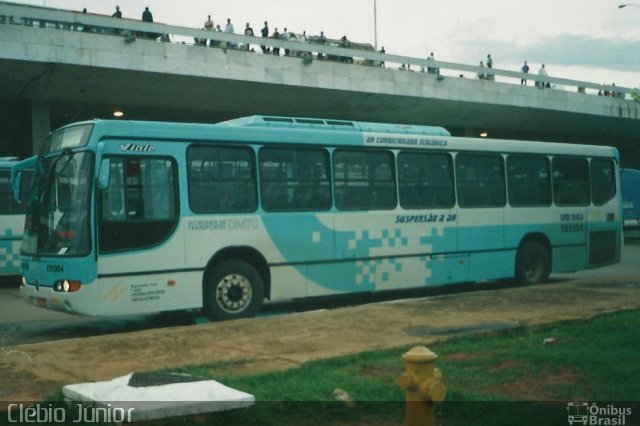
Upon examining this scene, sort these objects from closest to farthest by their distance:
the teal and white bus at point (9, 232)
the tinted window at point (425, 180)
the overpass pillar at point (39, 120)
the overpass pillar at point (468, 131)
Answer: the tinted window at point (425, 180) → the teal and white bus at point (9, 232) → the overpass pillar at point (39, 120) → the overpass pillar at point (468, 131)

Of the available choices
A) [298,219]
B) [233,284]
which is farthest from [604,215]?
[233,284]

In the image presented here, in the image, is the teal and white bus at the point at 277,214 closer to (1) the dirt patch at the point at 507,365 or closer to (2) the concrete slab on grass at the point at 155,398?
(2) the concrete slab on grass at the point at 155,398

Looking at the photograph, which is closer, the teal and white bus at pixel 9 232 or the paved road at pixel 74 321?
the paved road at pixel 74 321

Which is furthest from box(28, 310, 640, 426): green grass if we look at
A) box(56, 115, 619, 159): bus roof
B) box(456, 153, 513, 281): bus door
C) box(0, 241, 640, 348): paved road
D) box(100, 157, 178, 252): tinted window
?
box(456, 153, 513, 281): bus door

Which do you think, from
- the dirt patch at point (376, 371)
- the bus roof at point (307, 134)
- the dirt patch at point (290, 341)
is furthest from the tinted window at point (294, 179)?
the dirt patch at point (376, 371)

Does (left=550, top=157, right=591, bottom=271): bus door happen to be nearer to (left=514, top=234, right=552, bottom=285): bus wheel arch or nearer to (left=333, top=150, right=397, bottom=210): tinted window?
(left=514, top=234, right=552, bottom=285): bus wheel arch

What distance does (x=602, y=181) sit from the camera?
17.6 meters

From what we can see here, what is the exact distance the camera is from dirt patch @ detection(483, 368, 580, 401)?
6250 mm

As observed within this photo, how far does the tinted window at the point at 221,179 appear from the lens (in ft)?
38.1

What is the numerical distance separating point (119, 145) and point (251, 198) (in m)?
2.23

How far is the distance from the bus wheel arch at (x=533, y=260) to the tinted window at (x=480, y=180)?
1121mm

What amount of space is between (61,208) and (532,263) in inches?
370

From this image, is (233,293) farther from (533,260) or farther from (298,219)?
(533,260)

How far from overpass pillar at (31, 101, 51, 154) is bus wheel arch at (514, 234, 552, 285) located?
18804 mm
